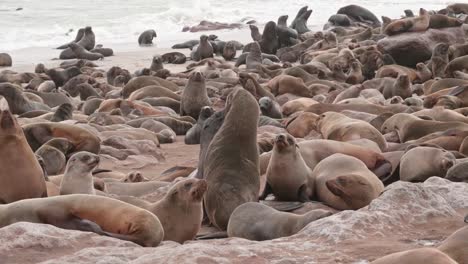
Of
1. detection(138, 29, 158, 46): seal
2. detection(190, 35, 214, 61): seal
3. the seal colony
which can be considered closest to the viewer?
the seal colony

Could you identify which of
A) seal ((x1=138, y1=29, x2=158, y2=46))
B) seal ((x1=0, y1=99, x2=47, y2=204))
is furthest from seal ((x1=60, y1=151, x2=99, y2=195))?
seal ((x1=138, y1=29, x2=158, y2=46))

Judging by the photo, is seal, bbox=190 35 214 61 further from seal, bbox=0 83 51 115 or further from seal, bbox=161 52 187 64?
seal, bbox=0 83 51 115

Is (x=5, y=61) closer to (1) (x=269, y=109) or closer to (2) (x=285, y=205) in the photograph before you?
(1) (x=269, y=109)

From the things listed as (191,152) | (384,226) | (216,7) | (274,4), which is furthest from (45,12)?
(384,226)

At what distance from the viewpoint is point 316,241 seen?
4.14 meters

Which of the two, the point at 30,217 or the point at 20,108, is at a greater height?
the point at 30,217

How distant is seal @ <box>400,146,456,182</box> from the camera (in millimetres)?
6137

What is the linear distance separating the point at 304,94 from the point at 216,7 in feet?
75.8

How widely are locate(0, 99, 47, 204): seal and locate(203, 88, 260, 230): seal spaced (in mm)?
1165

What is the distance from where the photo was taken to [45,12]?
3241 cm

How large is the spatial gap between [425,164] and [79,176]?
2525 millimetres

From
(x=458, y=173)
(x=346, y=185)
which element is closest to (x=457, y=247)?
(x=346, y=185)

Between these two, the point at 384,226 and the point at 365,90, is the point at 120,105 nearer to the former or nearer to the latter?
the point at 365,90

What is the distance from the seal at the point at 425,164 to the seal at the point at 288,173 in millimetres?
738
